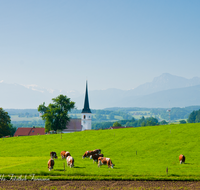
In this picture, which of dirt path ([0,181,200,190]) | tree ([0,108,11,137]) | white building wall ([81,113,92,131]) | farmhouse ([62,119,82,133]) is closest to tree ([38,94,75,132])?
tree ([0,108,11,137])

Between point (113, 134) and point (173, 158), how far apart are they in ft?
81.9

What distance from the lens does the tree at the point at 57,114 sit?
101 meters

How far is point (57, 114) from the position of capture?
336ft

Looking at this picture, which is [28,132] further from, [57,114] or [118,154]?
[118,154]

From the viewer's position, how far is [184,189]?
26031mm

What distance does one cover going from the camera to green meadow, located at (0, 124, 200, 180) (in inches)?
1254

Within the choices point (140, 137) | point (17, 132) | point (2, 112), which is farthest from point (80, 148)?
point (17, 132)

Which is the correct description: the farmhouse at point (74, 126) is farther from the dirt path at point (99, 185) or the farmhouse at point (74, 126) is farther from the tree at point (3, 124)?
the dirt path at point (99, 185)

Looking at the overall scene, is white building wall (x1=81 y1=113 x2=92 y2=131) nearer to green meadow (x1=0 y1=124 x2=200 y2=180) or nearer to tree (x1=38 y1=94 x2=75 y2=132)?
tree (x1=38 y1=94 x2=75 y2=132)

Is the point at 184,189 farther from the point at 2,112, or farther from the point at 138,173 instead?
the point at 2,112

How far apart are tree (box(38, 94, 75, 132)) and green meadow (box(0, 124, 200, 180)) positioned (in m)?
30.8

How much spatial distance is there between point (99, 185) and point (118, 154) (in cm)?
1981

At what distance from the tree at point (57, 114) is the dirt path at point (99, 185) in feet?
236

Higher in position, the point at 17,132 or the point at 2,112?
the point at 2,112
